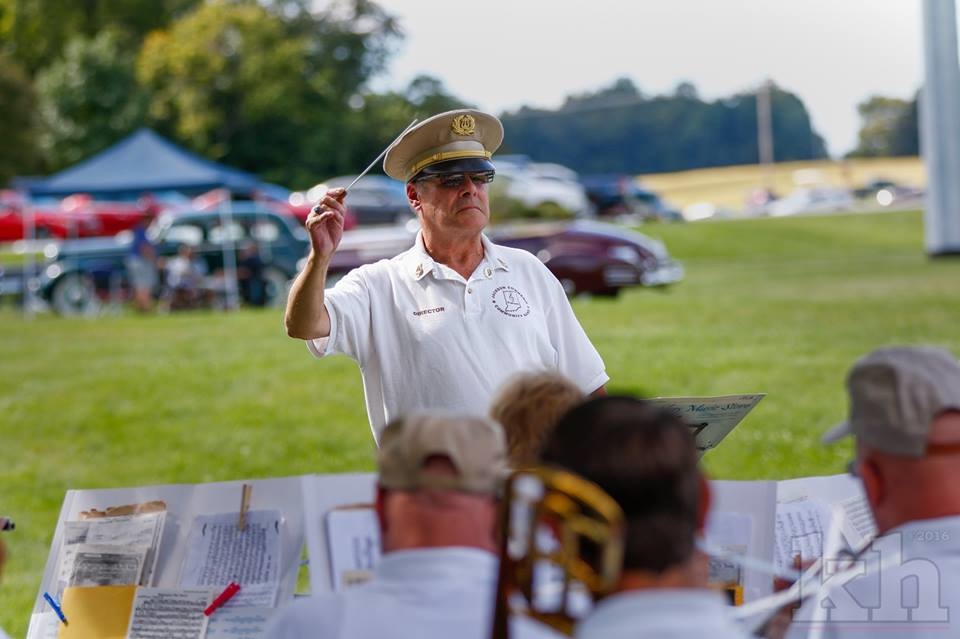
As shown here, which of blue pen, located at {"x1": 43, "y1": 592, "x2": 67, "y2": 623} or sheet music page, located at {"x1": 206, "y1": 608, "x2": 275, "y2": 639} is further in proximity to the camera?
blue pen, located at {"x1": 43, "y1": 592, "x2": 67, "y2": 623}

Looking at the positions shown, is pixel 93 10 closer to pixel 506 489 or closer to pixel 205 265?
pixel 205 265

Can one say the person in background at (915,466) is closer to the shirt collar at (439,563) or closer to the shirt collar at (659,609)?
the shirt collar at (659,609)

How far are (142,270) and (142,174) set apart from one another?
5210 millimetres

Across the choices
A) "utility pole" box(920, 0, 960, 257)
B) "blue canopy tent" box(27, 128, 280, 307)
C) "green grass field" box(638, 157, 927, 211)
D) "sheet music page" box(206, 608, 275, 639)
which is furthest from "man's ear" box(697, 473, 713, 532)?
"green grass field" box(638, 157, 927, 211)

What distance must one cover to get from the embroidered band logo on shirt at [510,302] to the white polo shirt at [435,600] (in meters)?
1.64

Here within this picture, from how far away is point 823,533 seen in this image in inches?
127

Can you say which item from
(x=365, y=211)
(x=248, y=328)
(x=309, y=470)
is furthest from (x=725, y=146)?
(x=309, y=470)

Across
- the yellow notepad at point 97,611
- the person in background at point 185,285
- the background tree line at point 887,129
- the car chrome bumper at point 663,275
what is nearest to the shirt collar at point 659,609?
the yellow notepad at point 97,611

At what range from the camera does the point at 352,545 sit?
3.02 meters

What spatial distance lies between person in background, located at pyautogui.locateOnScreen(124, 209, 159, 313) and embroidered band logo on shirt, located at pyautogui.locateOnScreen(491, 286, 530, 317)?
16431 mm

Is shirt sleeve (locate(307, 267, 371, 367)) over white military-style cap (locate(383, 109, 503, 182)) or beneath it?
beneath

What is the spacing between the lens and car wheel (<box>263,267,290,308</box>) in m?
19.7

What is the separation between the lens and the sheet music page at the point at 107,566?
3.34m

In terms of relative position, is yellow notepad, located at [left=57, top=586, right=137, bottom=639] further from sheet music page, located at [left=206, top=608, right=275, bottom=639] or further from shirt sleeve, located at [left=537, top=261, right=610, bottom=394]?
shirt sleeve, located at [left=537, top=261, right=610, bottom=394]
